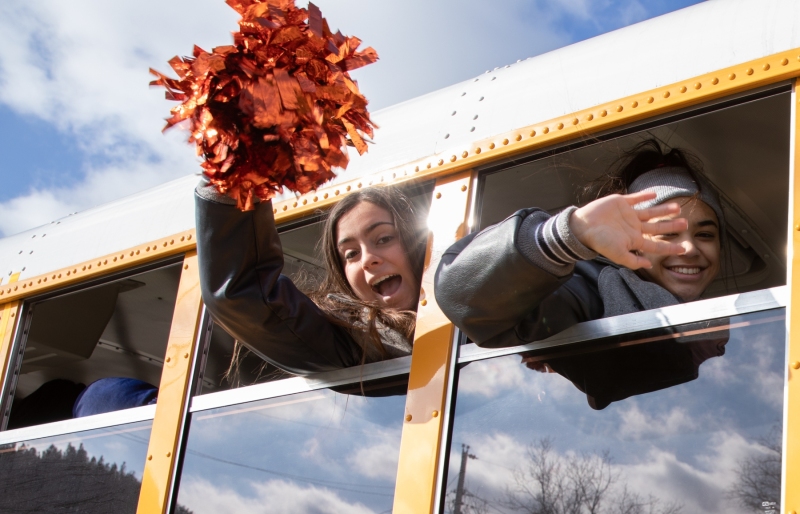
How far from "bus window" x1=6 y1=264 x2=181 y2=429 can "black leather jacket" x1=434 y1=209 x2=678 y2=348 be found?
134cm

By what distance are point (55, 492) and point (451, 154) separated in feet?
4.56

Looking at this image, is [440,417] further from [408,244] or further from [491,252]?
[408,244]

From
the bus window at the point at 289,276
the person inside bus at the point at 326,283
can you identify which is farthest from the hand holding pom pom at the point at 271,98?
the bus window at the point at 289,276

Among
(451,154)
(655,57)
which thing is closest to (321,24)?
(451,154)

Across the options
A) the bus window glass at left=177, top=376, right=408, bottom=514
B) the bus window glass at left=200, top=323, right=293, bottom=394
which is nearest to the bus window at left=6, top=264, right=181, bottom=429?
the bus window glass at left=200, top=323, right=293, bottom=394

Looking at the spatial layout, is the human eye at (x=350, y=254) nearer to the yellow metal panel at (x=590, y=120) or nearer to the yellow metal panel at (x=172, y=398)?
the yellow metal panel at (x=590, y=120)

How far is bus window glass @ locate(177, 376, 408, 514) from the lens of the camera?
1.83 metres

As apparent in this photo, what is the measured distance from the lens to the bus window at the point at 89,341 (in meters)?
3.18

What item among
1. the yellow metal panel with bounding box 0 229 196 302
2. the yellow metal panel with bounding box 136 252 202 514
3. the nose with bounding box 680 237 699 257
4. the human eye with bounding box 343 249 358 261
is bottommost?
the yellow metal panel with bounding box 136 252 202 514

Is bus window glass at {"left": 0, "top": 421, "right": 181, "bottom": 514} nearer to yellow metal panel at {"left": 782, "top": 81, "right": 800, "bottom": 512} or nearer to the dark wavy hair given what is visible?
the dark wavy hair

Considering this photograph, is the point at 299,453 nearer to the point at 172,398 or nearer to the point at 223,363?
the point at 172,398

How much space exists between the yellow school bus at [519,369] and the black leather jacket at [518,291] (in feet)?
0.21

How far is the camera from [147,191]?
2.87 meters

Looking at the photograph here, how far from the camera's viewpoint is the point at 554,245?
4.89 feet
